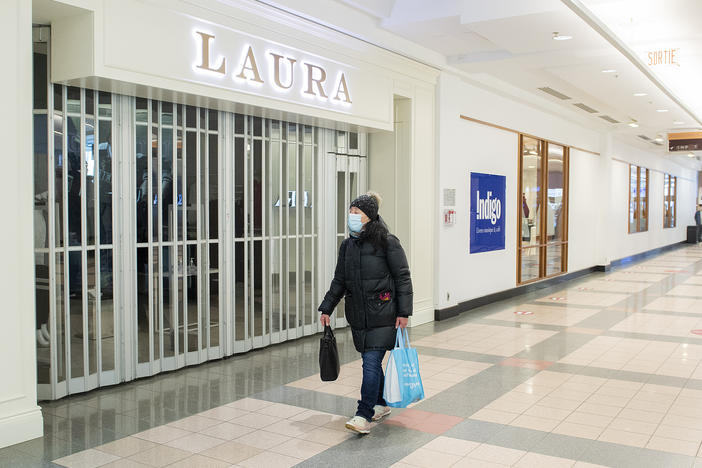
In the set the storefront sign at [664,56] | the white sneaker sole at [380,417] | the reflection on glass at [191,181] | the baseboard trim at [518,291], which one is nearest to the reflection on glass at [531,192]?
the baseboard trim at [518,291]

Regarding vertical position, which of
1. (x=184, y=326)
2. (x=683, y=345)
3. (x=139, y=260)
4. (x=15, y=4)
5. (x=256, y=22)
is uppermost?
(x=256, y=22)

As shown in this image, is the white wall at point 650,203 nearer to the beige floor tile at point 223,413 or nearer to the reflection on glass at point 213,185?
the reflection on glass at point 213,185

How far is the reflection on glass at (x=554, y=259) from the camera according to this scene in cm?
1289

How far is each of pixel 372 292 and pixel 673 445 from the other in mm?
2162

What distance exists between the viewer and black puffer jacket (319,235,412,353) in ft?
14.4

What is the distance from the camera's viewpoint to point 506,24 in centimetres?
686

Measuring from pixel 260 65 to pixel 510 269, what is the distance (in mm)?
6587

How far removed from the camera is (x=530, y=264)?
39.5 ft

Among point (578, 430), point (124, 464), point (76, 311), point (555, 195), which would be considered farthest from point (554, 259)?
point (124, 464)

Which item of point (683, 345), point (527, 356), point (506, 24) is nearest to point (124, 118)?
point (506, 24)

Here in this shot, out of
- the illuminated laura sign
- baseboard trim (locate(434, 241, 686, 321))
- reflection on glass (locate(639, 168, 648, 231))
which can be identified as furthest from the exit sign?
the illuminated laura sign

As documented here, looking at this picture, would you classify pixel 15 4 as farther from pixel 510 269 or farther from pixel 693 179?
pixel 693 179

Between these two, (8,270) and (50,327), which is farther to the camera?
(50,327)

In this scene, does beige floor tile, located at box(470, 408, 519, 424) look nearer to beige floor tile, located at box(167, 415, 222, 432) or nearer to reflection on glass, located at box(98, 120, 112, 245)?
beige floor tile, located at box(167, 415, 222, 432)
